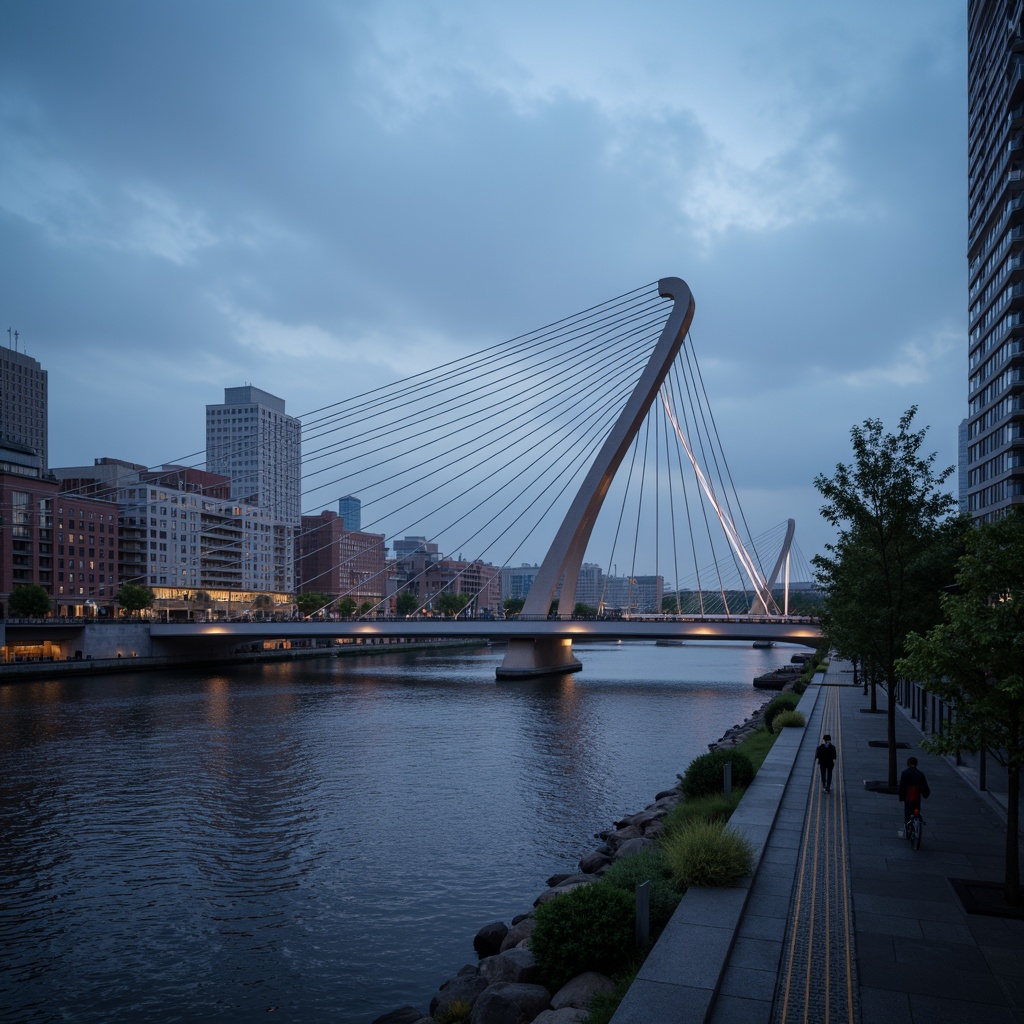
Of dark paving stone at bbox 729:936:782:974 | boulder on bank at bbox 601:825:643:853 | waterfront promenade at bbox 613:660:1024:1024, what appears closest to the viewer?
waterfront promenade at bbox 613:660:1024:1024

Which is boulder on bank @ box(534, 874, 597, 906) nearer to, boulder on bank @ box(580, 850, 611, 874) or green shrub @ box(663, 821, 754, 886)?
boulder on bank @ box(580, 850, 611, 874)

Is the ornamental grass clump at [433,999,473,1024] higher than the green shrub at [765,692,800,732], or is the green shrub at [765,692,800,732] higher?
the ornamental grass clump at [433,999,473,1024]

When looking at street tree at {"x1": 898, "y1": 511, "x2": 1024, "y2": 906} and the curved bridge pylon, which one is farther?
the curved bridge pylon

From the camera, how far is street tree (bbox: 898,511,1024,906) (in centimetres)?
1209

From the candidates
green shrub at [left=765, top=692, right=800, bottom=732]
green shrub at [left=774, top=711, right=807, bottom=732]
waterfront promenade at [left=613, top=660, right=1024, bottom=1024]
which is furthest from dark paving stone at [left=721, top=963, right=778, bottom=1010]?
green shrub at [left=765, top=692, right=800, bottom=732]

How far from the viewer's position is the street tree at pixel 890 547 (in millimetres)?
21797

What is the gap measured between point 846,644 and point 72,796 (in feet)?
83.1

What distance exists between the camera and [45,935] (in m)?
16.2

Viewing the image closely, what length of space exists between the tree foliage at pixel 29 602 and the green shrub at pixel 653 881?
90.5 metres

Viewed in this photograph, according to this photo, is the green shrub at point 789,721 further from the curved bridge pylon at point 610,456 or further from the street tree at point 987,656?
the curved bridge pylon at point 610,456

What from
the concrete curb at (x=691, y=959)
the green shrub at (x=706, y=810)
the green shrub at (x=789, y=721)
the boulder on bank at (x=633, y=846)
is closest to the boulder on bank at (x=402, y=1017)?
the concrete curb at (x=691, y=959)

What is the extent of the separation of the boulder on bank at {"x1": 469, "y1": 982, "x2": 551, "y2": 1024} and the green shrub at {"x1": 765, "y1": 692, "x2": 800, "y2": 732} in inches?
872

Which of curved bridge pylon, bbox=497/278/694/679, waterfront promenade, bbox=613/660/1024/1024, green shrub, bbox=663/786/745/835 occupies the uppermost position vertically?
curved bridge pylon, bbox=497/278/694/679

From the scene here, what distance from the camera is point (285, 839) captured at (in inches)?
888
